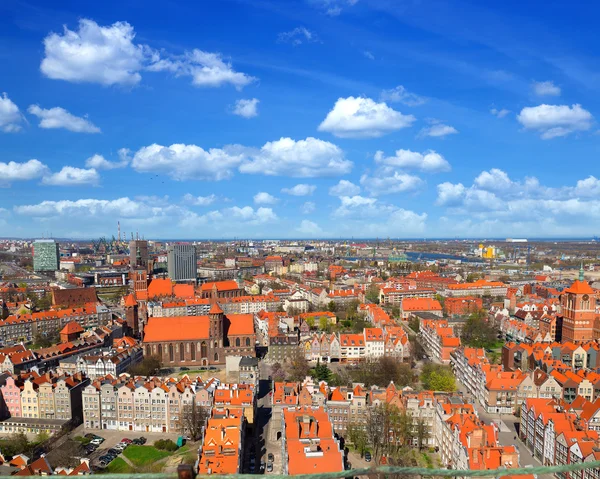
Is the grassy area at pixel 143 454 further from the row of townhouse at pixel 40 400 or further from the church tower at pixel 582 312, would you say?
the church tower at pixel 582 312

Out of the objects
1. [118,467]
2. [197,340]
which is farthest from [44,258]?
[118,467]

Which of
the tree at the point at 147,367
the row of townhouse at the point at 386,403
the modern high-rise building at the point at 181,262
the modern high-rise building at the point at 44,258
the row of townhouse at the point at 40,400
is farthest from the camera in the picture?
the modern high-rise building at the point at 44,258

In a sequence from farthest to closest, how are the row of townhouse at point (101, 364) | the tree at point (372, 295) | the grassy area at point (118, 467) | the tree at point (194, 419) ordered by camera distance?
the tree at point (372, 295)
the row of townhouse at point (101, 364)
the tree at point (194, 419)
the grassy area at point (118, 467)

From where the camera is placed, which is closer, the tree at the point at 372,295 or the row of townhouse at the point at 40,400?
the row of townhouse at the point at 40,400

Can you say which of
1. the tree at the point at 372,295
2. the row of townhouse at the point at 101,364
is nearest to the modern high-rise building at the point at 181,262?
the tree at the point at 372,295

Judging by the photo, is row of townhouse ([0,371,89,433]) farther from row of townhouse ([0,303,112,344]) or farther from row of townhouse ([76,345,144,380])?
row of townhouse ([0,303,112,344])

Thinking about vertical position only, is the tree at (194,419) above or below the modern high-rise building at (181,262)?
below

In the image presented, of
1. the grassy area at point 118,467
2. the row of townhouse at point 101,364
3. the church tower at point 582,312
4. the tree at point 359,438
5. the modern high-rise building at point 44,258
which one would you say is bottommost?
the grassy area at point 118,467
